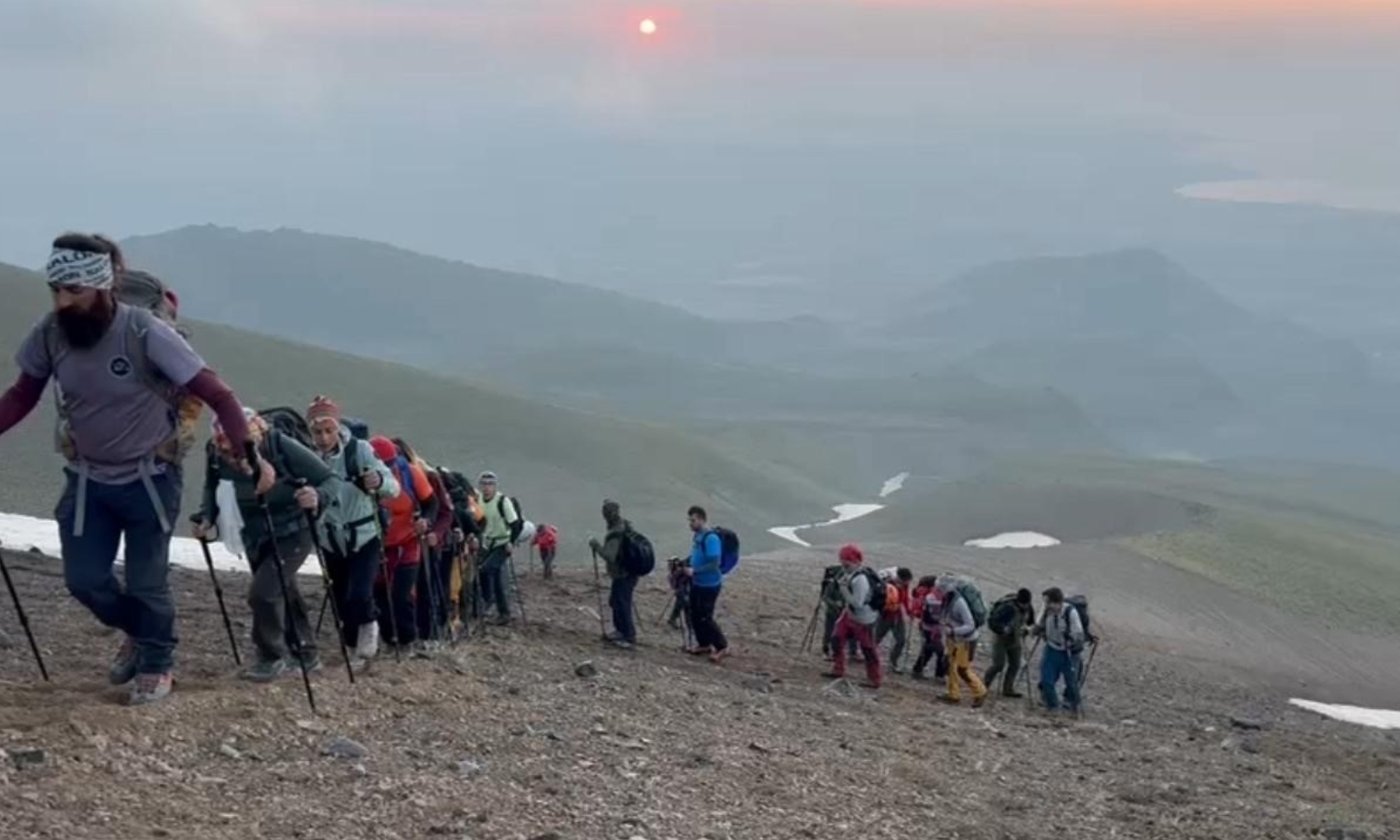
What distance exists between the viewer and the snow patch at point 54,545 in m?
29.7

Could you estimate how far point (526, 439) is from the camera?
111562 mm

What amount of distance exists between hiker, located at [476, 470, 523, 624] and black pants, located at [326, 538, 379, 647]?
21.9 ft

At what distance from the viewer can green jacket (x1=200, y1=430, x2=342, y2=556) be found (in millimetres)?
10578

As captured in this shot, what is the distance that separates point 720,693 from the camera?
1504cm

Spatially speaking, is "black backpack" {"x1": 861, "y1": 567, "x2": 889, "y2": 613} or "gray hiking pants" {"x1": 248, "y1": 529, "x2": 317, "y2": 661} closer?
"gray hiking pants" {"x1": 248, "y1": 529, "x2": 317, "y2": 661}

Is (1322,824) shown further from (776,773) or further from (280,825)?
(280,825)

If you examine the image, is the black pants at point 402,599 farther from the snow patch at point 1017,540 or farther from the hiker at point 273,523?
the snow patch at point 1017,540

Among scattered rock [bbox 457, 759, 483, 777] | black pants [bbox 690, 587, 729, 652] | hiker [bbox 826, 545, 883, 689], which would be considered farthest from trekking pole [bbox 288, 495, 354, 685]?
hiker [bbox 826, 545, 883, 689]

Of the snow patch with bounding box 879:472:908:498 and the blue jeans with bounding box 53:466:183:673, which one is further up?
the snow patch with bounding box 879:472:908:498

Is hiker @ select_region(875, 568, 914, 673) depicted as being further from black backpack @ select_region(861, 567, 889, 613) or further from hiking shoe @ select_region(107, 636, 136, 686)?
hiking shoe @ select_region(107, 636, 136, 686)

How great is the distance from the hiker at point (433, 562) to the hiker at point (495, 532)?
3.15 m

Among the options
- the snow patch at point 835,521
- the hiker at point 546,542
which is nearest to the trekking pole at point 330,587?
the hiker at point 546,542

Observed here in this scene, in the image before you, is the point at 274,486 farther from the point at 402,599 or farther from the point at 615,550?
the point at 615,550

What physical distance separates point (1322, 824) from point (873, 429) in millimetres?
170393
